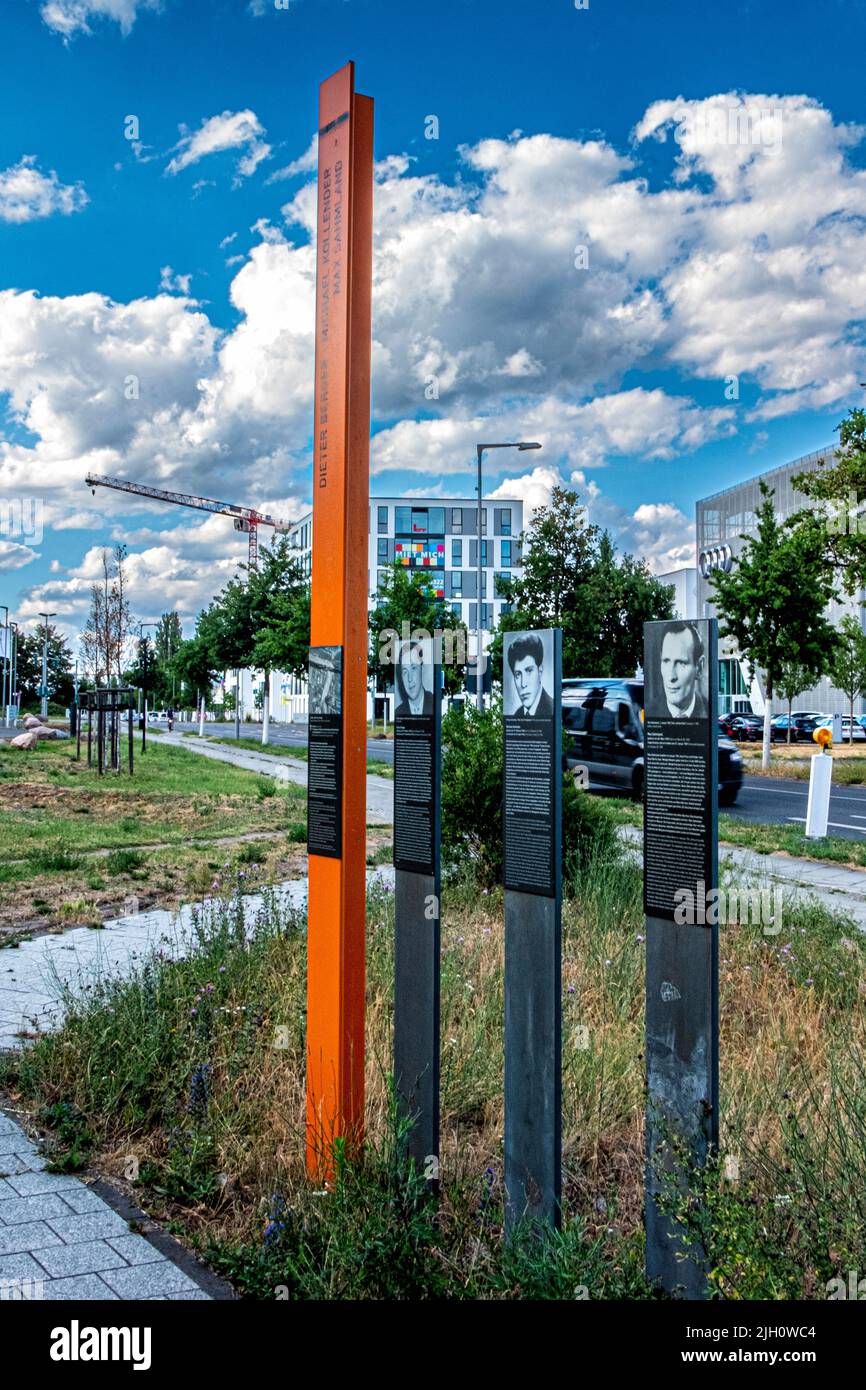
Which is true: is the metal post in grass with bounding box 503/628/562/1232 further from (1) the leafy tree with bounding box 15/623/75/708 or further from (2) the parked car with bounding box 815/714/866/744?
(1) the leafy tree with bounding box 15/623/75/708

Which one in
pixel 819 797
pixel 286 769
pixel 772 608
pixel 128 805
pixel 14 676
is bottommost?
pixel 286 769

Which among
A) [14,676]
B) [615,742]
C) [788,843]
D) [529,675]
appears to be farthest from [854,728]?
[529,675]

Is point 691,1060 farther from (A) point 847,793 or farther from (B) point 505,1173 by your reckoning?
(A) point 847,793

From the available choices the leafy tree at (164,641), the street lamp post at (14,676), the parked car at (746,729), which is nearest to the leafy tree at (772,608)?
the parked car at (746,729)

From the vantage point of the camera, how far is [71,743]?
116 ft

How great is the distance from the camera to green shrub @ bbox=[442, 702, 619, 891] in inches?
334

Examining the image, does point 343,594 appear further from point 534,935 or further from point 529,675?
point 534,935

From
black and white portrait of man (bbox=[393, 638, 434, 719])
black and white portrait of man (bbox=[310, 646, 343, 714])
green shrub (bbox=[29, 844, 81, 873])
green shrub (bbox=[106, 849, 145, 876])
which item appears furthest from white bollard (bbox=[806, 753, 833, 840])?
black and white portrait of man (bbox=[310, 646, 343, 714])

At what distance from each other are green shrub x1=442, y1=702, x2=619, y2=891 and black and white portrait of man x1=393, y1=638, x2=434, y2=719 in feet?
15.3

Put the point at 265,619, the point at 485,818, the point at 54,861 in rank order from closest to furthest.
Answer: the point at 485,818, the point at 54,861, the point at 265,619

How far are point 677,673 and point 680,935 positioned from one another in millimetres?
726

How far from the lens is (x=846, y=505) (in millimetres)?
21188

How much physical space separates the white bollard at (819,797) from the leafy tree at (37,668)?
75552 mm

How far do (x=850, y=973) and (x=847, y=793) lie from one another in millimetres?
18665
